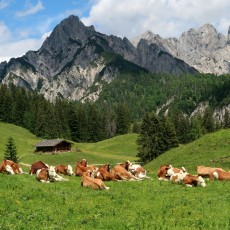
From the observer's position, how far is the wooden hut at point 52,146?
115 m

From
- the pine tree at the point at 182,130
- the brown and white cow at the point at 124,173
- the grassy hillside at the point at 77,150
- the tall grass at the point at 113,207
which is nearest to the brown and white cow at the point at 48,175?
the tall grass at the point at 113,207

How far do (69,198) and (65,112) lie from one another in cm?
15306

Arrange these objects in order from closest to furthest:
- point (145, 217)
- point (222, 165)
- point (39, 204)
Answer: point (145, 217) < point (39, 204) < point (222, 165)

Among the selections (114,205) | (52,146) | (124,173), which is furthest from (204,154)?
(52,146)

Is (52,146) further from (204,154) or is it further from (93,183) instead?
(93,183)

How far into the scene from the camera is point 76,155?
340 feet

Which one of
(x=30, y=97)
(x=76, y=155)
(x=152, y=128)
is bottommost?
(x=76, y=155)

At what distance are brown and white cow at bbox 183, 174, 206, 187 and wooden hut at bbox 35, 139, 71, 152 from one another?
9333 centimetres

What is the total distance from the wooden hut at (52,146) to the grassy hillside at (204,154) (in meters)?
67.3

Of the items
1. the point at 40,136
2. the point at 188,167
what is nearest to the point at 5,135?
the point at 40,136

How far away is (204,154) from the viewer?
45.1m

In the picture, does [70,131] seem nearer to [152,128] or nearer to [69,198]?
[152,128]

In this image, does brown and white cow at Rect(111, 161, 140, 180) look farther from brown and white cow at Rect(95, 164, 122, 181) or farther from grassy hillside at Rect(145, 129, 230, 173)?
grassy hillside at Rect(145, 129, 230, 173)

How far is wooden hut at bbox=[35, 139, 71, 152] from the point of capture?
4525 inches
